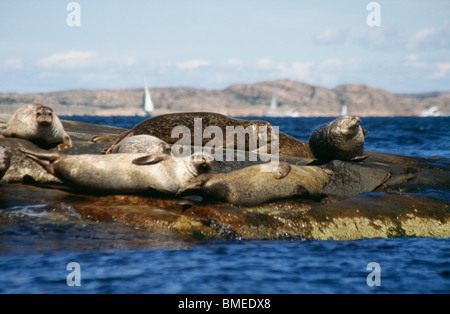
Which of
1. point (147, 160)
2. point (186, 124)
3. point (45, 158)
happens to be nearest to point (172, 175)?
point (147, 160)

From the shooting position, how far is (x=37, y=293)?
5398 millimetres

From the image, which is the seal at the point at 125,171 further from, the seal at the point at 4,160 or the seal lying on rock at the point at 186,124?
the seal lying on rock at the point at 186,124

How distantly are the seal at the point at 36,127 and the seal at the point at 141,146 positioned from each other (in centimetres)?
140

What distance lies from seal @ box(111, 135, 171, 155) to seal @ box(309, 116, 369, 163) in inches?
109

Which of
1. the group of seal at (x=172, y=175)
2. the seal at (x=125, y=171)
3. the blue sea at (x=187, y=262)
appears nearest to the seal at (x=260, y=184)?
the group of seal at (x=172, y=175)

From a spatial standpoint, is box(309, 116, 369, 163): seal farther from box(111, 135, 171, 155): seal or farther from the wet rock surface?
box(111, 135, 171, 155): seal

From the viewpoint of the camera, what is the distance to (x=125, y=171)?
8117mm

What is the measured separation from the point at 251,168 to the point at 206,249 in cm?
202

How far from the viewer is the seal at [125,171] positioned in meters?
8.11

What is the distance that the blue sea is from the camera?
18.9 feet

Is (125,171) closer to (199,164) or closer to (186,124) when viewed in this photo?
(199,164)

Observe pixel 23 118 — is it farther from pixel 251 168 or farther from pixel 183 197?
pixel 251 168

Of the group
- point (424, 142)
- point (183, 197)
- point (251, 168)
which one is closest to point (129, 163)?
point (183, 197)
